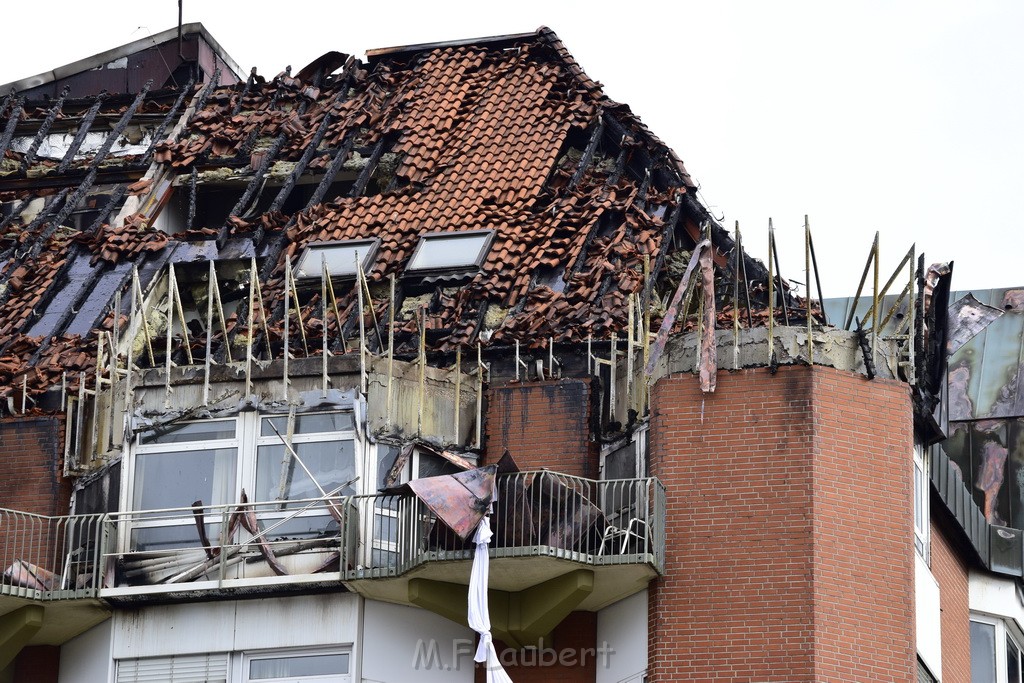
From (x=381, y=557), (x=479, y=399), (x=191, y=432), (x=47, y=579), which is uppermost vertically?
(x=479, y=399)

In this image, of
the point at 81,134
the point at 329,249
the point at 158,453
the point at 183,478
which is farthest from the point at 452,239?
the point at 81,134

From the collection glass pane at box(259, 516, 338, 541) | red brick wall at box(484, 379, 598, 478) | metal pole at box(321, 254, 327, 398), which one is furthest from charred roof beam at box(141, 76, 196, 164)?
glass pane at box(259, 516, 338, 541)

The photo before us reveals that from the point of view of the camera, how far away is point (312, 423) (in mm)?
30156

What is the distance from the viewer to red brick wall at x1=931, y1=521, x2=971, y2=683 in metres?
31.5

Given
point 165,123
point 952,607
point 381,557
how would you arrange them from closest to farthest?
point 381,557 → point 952,607 → point 165,123

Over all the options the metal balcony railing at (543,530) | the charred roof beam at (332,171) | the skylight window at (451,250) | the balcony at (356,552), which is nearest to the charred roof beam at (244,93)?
the charred roof beam at (332,171)

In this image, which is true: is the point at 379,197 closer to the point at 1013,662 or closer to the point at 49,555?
the point at 49,555

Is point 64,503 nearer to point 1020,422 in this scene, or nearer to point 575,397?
point 575,397

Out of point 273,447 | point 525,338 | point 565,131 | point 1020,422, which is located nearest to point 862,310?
point 1020,422

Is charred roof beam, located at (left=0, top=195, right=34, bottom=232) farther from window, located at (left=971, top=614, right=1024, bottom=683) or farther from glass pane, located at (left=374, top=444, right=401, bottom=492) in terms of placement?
window, located at (left=971, top=614, right=1024, bottom=683)

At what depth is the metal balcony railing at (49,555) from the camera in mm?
29359

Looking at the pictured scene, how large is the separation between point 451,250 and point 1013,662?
1157 cm

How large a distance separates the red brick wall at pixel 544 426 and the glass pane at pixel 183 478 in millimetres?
3882

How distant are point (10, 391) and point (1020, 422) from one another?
68.4ft
